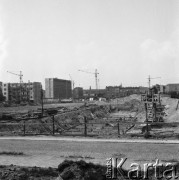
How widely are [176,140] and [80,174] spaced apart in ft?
30.2

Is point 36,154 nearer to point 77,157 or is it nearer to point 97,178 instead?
point 77,157

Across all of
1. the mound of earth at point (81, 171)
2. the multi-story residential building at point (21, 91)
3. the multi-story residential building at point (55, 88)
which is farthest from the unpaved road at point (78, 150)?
the multi-story residential building at point (55, 88)

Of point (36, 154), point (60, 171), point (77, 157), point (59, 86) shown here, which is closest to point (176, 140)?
point (77, 157)

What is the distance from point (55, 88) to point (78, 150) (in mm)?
157700

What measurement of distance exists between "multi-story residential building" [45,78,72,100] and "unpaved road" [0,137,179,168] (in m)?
149

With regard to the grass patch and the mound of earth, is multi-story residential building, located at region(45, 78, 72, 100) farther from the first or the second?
the mound of earth

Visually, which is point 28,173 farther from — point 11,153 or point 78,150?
point 78,150

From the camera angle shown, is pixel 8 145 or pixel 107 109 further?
pixel 107 109

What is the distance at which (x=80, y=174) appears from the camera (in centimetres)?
845

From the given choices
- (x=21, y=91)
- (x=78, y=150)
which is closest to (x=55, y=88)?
(x=21, y=91)

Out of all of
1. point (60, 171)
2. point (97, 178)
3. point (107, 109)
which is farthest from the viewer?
point (107, 109)

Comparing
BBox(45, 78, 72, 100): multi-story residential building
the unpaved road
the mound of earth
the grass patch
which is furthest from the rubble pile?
BBox(45, 78, 72, 100): multi-story residential building

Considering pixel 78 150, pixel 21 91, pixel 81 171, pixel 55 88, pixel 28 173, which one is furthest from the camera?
pixel 55 88

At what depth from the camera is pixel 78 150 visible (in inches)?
551
